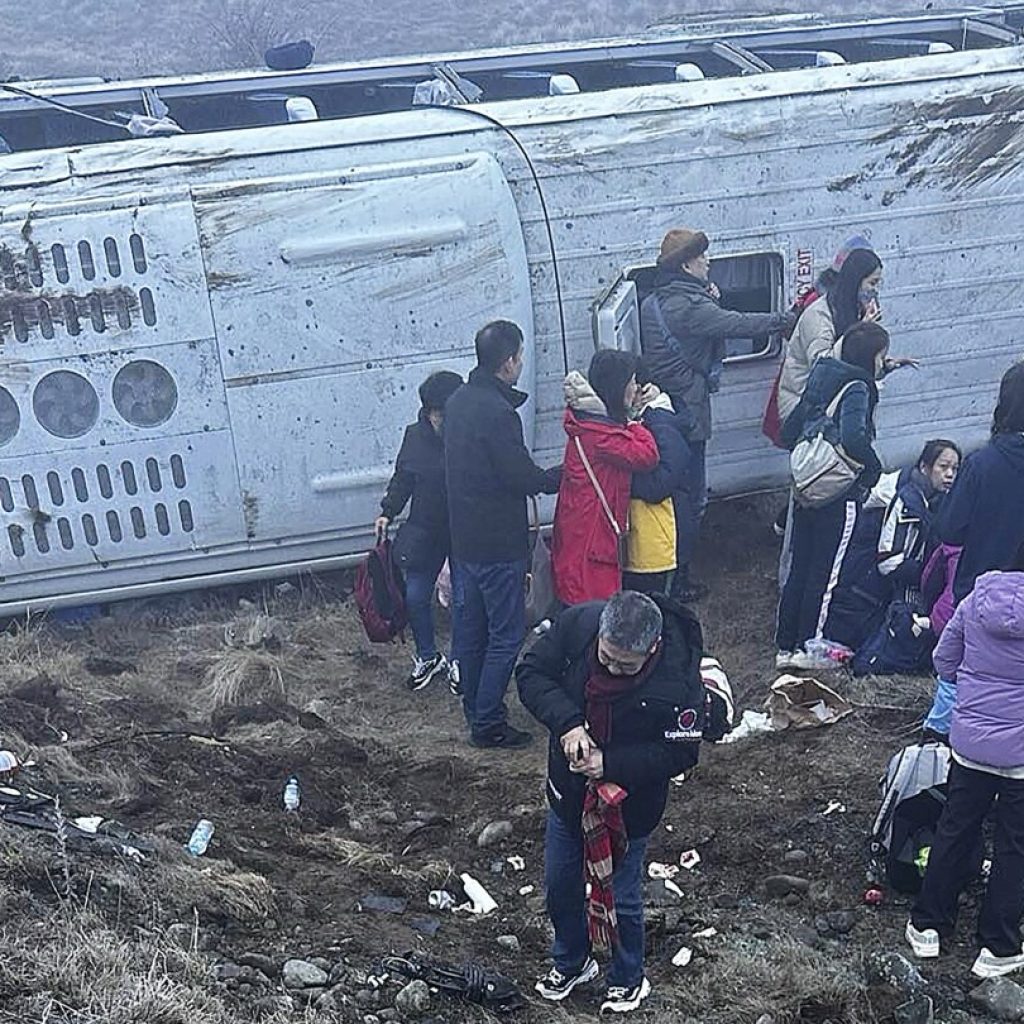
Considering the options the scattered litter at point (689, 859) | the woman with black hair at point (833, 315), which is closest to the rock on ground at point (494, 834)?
the scattered litter at point (689, 859)

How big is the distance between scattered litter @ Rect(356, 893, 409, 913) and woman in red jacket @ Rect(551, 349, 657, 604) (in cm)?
172

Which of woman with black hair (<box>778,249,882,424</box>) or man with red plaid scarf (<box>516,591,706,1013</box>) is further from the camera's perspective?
woman with black hair (<box>778,249,882,424</box>)

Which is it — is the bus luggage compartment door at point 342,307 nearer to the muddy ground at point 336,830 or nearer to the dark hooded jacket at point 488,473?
the muddy ground at point 336,830

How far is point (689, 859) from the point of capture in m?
5.44

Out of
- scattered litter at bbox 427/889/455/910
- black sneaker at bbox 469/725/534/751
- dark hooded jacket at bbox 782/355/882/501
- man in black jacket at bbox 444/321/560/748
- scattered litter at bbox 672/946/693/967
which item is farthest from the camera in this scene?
black sneaker at bbox 469/725/534/751

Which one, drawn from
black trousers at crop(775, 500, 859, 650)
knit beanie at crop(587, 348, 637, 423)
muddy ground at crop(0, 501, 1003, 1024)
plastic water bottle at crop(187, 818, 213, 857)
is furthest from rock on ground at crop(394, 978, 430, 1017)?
black trousers at crop(775, 500, 859, 650)

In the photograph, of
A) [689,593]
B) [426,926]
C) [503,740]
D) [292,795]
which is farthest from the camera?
[689,593]

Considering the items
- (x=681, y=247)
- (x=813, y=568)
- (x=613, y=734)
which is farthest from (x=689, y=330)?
(x=613, y=734)

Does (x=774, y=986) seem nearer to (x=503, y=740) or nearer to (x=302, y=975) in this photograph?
(x=302, y=975)

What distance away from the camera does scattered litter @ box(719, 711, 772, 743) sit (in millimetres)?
6367

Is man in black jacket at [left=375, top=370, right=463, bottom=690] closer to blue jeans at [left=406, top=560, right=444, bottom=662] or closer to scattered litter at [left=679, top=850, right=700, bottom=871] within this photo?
blue jeans at [left=406, top=560, right=444, bottom=662]

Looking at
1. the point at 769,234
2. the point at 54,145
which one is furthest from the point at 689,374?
the point at 54,145

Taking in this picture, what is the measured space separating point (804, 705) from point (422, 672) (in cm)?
203

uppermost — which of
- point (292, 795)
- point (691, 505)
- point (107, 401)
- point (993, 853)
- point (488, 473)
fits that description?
point (107, 401)
